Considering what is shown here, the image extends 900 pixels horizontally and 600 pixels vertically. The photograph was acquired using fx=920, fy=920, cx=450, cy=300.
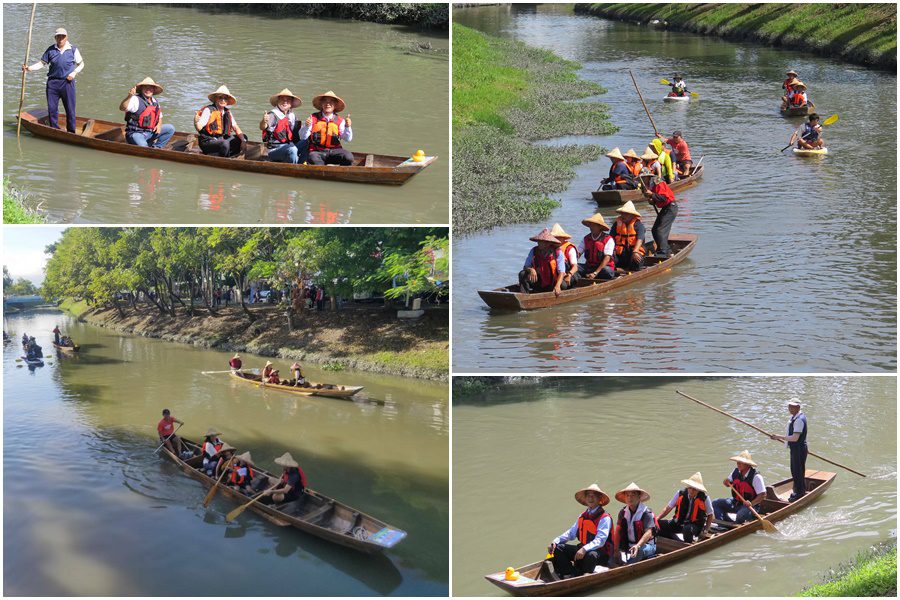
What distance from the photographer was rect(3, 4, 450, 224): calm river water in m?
10.1

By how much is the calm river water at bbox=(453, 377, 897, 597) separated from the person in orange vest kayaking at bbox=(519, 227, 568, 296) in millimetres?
1831

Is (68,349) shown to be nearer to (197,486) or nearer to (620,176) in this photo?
(197,486)

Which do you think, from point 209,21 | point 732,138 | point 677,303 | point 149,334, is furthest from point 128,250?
point 677,303

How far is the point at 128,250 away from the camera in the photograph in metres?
19.7

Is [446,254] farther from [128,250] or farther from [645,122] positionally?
[128,250]

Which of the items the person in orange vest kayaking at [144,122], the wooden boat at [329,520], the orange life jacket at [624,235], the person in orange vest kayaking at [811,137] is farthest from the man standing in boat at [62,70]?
the person in orange vest kayaking at [811,137]

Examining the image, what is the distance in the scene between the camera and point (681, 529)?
743 centimetres

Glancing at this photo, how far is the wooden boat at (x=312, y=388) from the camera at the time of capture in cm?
1231

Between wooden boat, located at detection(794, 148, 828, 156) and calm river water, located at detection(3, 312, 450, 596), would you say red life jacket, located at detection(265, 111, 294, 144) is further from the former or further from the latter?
wooden boat, located at detection(794, 148, 828, 156)

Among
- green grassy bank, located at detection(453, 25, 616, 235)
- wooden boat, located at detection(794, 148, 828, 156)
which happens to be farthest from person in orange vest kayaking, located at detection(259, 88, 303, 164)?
wooden boat, located at detection(794, 148, 828, 156)

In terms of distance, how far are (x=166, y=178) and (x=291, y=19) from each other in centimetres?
1421

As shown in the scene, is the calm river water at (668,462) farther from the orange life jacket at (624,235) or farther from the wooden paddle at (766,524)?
the orange life jacket at (624,235)

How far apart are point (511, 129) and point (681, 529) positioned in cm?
1096

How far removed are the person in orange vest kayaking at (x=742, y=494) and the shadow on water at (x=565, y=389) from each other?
3596 millimetres
